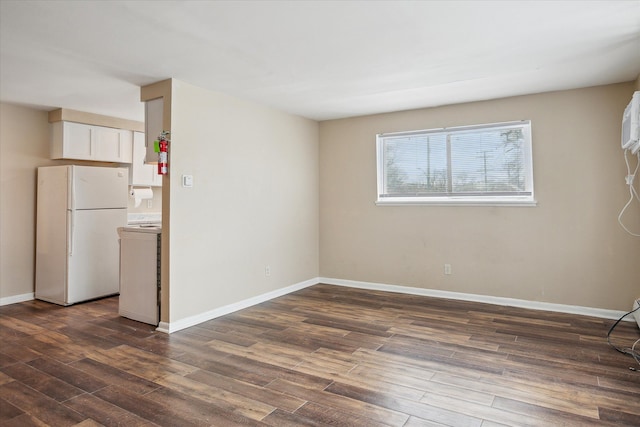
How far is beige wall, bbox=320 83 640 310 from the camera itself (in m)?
3.96

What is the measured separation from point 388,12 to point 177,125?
87.4 inches

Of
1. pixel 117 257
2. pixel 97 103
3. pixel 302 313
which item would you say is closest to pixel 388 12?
pixel 302 313

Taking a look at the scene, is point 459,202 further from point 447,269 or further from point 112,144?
point 112,144

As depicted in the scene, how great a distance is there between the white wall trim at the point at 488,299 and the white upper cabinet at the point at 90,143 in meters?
3.35

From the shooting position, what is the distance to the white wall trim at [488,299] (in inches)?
157

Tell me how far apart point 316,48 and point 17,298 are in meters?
4.70

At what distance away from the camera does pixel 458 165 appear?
482 centimetres

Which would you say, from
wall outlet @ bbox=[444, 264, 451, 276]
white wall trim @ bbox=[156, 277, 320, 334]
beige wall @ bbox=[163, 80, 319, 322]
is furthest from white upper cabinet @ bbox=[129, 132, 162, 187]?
wall outlet @ bbox=[444, 264, 451, 276]

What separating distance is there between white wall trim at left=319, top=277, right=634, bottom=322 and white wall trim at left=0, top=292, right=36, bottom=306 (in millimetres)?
3745

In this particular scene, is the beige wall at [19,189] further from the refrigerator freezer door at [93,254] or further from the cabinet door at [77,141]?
the refrigerator freezer door at [93,254]

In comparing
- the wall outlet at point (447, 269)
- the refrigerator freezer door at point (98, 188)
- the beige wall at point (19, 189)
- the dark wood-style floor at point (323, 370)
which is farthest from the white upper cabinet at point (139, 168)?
the wall outlet at point (447, 269)

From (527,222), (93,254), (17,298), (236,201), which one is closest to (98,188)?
(93,254)

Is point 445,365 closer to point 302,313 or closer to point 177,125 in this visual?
point 302,313

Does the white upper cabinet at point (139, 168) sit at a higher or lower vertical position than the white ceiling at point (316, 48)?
lower
